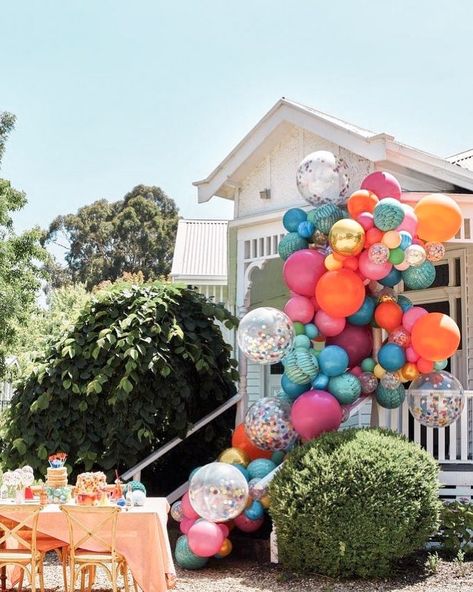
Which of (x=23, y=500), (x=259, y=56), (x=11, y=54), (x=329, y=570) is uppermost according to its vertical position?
(x=11, y=54)

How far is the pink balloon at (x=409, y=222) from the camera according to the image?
857cm

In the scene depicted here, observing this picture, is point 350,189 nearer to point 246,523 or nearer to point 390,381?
point 390,381

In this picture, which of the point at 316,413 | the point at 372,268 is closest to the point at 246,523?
the point at 316,413

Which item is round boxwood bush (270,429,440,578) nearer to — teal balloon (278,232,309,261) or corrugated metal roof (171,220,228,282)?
teal balloon (278,232,309,261)

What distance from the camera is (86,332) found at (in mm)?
10414

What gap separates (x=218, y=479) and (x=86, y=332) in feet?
9.67

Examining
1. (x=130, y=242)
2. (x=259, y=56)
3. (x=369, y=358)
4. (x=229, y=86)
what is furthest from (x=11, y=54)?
(x=130, y=242)

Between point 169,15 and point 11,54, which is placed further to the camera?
point 11,54

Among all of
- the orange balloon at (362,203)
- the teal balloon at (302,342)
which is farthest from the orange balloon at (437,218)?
the teal balloon at (302,342)

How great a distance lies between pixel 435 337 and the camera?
329 inches

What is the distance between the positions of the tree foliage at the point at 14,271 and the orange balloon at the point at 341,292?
35.7 feet

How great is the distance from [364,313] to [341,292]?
0.56 m

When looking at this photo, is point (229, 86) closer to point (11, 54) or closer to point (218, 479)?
point (11, 54)

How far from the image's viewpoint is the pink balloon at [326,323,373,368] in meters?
8.96
